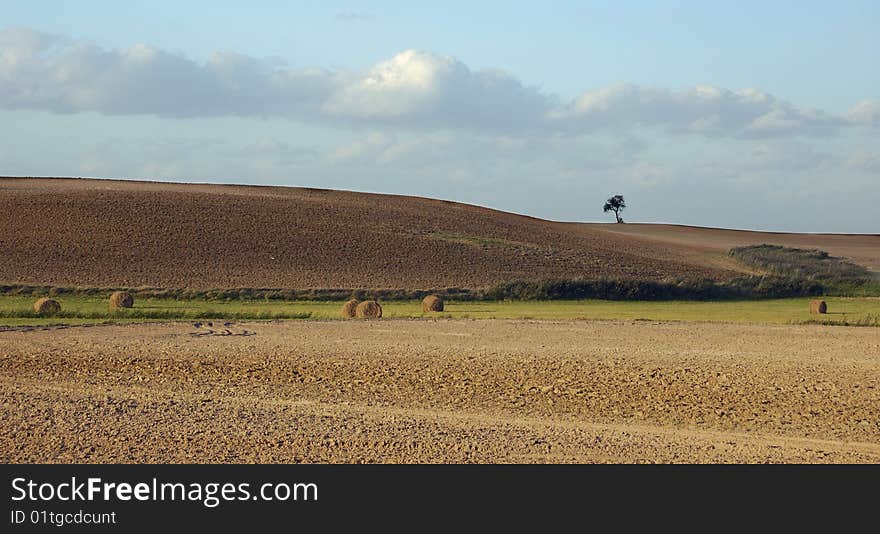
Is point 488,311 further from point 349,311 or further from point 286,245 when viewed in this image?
point 286,245

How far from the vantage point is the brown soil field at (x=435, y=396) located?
499 inches

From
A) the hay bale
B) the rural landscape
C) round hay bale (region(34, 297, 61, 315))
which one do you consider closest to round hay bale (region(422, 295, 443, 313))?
the rural landscape

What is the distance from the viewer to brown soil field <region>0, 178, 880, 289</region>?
50.5 metres

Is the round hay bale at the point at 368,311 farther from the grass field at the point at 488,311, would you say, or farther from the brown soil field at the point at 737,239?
the brown soil field at the point at 737,239

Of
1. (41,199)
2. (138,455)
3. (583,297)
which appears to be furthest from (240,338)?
(41,199)

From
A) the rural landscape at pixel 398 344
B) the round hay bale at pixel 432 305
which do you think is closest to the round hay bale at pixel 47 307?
the rural landscape at pixel 398 344

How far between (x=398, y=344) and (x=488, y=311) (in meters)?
13.6

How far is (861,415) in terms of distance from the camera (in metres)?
15.9

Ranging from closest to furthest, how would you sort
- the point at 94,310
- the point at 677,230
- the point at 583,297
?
the point at 94,310 → the point at 583,297 → the point at 677,230

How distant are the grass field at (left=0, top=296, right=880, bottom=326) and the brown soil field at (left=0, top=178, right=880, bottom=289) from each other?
633cm

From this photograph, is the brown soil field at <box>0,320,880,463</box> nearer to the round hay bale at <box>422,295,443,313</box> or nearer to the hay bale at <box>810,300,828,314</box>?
the round hay bale at <box>422,295,443,313</box>

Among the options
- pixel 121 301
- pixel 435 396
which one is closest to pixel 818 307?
pixel 121 301
